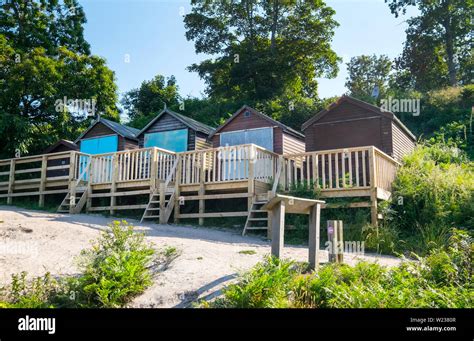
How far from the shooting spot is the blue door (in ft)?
68.7

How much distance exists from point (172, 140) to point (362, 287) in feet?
53.1

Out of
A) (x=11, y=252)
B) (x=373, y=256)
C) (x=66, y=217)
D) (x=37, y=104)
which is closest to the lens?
(x=11, y=252)

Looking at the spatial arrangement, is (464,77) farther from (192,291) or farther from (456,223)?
(192,291)

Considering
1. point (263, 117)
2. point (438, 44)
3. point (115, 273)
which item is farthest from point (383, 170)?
point (438, 44)

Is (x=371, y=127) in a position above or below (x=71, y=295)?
above

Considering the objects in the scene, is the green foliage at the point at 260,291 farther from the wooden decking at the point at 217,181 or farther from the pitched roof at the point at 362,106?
the pitched roof at the point at 362,106

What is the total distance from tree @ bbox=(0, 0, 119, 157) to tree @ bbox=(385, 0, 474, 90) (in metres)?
21.9

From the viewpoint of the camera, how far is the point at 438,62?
117 feet

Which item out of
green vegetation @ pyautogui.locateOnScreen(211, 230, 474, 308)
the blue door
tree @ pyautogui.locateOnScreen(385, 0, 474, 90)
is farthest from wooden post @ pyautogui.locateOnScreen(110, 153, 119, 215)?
tree @ pyautogui.locateOnScreen(385, 0, 474, 90)

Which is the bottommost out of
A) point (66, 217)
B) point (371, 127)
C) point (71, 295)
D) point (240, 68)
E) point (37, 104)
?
point (71, 295)

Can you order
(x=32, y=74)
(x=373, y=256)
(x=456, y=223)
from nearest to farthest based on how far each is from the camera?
(x=373, y=256) < (x=456, y=223) < (x=32, y=74)

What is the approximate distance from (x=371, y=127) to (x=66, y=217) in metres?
10.9

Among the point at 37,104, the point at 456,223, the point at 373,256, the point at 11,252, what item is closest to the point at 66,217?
the point at 11,252

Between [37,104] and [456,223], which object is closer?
[456,223]
